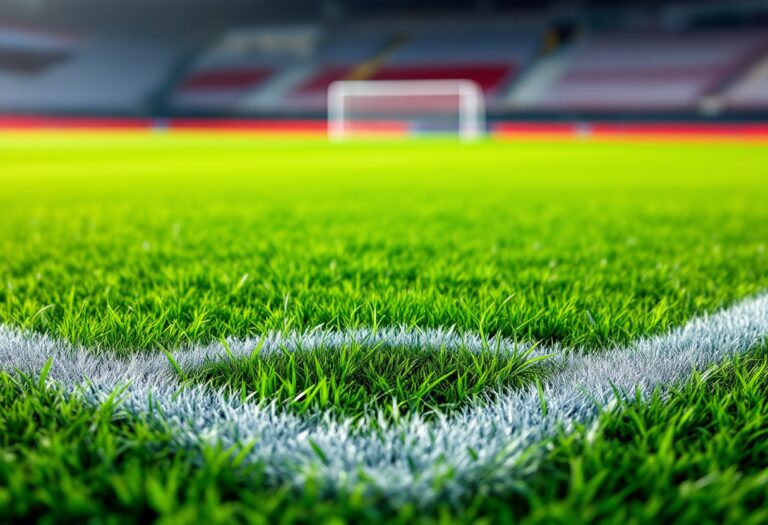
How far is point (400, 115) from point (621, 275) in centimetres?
2320

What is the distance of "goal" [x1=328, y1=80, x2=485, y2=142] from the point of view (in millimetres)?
24234

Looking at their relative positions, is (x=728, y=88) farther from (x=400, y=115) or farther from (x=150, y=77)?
(x=150, y=77)

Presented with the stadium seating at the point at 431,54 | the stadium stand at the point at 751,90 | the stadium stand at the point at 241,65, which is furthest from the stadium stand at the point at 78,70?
the stadium stand at the point at 751,90

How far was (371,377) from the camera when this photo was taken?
1348 millimetres

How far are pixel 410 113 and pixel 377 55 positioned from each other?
6174mm

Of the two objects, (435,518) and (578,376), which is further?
(578,376)

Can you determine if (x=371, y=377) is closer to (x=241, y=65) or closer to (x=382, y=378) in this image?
(x=382, y=378)

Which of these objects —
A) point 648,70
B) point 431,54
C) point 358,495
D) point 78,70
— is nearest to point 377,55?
point 431,54

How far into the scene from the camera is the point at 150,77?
33062 millimetres

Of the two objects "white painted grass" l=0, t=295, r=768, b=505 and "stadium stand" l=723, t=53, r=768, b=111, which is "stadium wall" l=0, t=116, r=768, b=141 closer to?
"stadium stand" l=723, t=53, r=768, b=111

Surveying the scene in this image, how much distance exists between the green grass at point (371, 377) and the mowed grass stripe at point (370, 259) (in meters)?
0.20

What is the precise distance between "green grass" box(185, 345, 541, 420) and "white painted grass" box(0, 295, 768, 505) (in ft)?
0.13

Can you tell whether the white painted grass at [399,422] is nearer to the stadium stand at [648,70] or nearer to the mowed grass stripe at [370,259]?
the mowed grass stripe at [370,259]

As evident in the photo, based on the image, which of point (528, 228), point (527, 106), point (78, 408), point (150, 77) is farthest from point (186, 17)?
point (78, 408)
